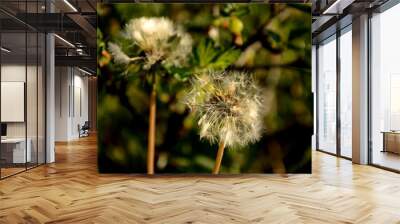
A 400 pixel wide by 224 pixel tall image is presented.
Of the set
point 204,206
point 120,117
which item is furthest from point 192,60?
point 204,206

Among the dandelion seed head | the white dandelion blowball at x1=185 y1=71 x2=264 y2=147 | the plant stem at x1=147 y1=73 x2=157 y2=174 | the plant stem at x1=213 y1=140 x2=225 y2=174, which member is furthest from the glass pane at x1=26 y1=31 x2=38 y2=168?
the plant stem at x1=213 y1=140 x2=225 y2=174

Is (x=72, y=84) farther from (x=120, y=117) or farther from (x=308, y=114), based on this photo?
(x=308, y=114)

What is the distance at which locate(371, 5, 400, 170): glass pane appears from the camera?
695 centimetres

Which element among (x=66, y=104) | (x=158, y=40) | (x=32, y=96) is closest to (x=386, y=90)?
(x=158, y=40)

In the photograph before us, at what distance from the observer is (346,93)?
28.8 feet

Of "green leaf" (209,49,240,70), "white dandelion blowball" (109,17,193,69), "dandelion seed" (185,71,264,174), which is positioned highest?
"white dandelion blowball" (109,17,193,69)

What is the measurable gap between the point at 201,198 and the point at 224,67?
231cm

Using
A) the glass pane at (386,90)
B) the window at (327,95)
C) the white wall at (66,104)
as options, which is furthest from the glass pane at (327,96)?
the white wall at (66,104)

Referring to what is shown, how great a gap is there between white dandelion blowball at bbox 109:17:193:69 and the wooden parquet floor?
1932 mm

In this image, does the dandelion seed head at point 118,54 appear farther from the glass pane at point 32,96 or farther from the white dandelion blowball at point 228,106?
the glass pane at point 32,96

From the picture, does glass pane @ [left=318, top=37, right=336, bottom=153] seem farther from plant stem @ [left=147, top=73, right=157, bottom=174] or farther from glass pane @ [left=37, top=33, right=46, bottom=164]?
glass pane @ [left=37, top=33, right=46, bottom=164]

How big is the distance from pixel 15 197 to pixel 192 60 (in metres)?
3.21

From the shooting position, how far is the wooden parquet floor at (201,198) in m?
3.85

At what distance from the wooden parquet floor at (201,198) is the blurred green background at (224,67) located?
0.38 m
